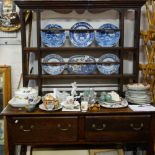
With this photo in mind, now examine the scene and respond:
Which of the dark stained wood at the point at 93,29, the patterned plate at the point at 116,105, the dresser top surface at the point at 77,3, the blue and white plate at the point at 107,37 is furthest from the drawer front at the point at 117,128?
the dresser top surface at the point at 77,3

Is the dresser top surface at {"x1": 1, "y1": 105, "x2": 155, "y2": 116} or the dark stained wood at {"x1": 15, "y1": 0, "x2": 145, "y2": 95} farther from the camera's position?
the dark stained wood at {"x1": 15, "y1": 0, "x2": 145, "y2": 95}

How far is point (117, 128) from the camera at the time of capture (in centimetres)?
195

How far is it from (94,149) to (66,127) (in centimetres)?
43

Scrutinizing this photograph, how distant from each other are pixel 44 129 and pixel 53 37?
75 cm

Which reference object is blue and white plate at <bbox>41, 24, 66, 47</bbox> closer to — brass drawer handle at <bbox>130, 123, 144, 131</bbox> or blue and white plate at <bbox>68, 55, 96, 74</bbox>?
blue and white plate at <bbox>68, 55, 96, 74</bbox>

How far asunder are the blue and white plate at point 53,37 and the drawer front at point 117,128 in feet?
2.22

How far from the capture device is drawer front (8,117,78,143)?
192 centimetres

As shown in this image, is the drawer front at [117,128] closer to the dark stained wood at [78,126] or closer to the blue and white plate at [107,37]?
the dark stained wood at [78,126]

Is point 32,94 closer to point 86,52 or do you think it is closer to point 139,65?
point 86,52

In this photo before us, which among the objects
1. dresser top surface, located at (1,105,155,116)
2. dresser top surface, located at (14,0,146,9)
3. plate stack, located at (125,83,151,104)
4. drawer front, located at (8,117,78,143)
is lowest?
drawer front, located at (8,117,78,143)

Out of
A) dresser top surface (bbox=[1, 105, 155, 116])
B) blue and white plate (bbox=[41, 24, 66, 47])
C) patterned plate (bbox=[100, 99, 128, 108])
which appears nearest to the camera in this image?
dresser top surface (bbox=[1, 105, 155, 116])

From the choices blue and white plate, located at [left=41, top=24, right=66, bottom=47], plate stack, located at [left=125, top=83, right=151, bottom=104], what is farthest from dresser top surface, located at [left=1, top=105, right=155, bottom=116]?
blue and white plate, located at [left=41, top=24, right=66, bottom=47]

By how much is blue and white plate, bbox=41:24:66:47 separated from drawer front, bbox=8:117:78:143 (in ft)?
2.09

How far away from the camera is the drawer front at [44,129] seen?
6.29 ft
